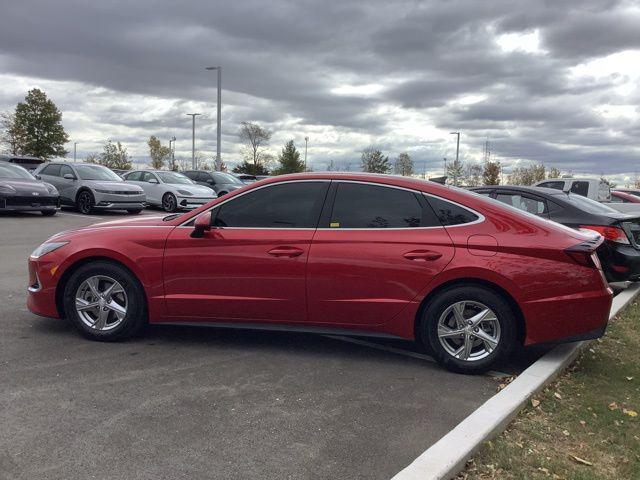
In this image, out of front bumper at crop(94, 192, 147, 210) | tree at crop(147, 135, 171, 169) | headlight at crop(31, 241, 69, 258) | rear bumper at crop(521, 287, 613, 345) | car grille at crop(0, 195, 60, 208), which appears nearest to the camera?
rear bumper at crop(521, 287, 613, 345)

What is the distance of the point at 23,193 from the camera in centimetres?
1508

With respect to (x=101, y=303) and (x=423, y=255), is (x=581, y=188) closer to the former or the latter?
(x=423, y=255)

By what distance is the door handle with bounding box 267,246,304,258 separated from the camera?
15.1ft

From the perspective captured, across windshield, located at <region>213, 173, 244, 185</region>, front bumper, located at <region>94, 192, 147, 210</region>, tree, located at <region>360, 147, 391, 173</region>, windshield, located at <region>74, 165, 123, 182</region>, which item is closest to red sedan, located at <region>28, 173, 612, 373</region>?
front bumper, located at <region>94, 192, 147, 210</region>

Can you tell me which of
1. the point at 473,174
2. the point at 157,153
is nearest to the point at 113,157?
the point at 157,153

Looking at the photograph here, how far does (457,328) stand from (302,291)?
1.25m

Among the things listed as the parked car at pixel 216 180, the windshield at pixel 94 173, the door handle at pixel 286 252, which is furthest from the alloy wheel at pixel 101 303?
the parked car at pixel 216 180

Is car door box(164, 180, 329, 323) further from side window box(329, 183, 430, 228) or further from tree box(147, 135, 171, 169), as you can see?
tree box(147, 135, 171, 169)

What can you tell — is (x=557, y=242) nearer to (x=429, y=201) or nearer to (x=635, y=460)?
(x=429, y=201)

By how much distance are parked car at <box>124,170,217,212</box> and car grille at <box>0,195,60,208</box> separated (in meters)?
3.71

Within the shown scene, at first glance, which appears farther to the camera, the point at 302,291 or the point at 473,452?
Answer: the point at 302,291

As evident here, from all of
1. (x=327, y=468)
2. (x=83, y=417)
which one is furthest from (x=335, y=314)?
(x=83, y=417)

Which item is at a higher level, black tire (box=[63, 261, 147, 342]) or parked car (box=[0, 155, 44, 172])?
parked car (box=[0, 155, 44, 172])

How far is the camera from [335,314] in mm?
4605
